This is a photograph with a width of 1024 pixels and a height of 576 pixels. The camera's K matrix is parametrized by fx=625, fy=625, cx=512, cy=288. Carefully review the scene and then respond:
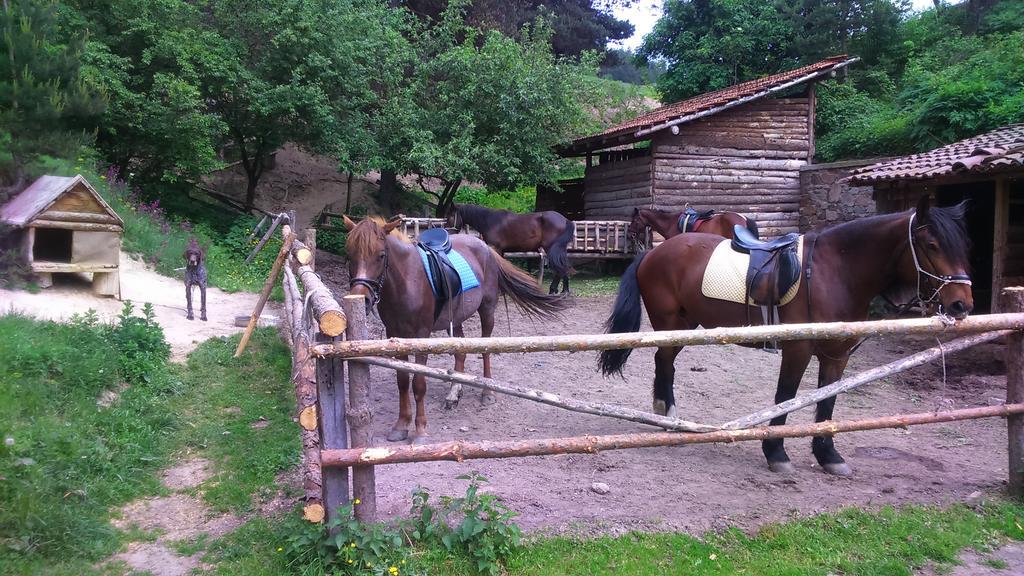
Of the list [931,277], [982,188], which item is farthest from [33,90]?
[982,188]

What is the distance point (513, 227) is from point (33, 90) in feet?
28.7

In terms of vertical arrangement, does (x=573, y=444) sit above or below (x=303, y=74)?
below

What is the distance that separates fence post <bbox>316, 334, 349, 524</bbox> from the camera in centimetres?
298

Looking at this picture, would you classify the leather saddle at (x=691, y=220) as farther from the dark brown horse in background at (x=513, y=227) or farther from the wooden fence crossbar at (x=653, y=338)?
the wooden fence crossbar at (x=653, y=338)

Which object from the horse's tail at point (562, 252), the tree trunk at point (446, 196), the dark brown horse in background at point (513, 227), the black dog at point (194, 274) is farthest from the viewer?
the tree trunk at point (446, 196)

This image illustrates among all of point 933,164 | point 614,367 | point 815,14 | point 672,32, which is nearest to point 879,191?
point 933,164

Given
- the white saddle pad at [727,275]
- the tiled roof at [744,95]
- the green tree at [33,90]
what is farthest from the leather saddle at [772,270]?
the tiled roof at [744,95]

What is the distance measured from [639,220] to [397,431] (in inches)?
388

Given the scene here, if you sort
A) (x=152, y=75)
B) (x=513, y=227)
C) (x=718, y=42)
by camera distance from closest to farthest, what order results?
(x=152, y=75) → (x=513, y=227) → (x=718, y=42)

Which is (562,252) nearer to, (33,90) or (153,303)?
(153,303)

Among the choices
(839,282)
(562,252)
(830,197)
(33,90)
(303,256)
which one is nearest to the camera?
(839,282)

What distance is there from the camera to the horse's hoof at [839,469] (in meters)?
4.29

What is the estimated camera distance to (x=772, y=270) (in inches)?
180

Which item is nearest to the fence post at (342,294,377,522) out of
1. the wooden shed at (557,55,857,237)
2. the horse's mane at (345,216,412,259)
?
the horse's mane at (345,216,412,259)
